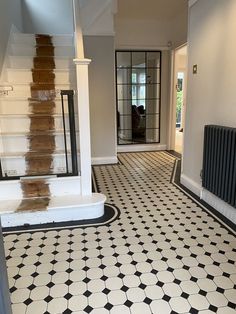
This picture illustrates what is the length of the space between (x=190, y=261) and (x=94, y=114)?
3.64 meters

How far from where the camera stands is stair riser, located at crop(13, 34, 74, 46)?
473 cm

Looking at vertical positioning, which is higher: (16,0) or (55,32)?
(16,0)

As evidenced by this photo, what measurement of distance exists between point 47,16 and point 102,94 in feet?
7.77

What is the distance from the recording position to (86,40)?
15.8 ft

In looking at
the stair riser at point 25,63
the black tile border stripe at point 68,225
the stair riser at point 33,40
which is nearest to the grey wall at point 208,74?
the black tile border stripe at point 68,225

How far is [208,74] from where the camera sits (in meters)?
3.11

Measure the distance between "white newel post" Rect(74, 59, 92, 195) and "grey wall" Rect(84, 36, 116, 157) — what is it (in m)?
2.30

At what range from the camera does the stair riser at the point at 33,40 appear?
4.73 meters

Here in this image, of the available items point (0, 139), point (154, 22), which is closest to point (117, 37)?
point (154, 22)

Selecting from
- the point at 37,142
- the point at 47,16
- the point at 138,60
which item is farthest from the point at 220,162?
the point at 47,16

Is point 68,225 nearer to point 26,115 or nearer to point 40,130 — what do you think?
point 40,130

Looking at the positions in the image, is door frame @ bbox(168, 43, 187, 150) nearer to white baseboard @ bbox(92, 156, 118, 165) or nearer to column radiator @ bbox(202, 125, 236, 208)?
white baseboard @ bbox(92, 156, 118, 165)

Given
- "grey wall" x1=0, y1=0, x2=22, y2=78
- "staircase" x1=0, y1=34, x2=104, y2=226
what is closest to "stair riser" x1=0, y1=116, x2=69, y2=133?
"staircase" x1=0, y1=34, x2=104, y2=226

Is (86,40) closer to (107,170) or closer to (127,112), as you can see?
(127,112)
